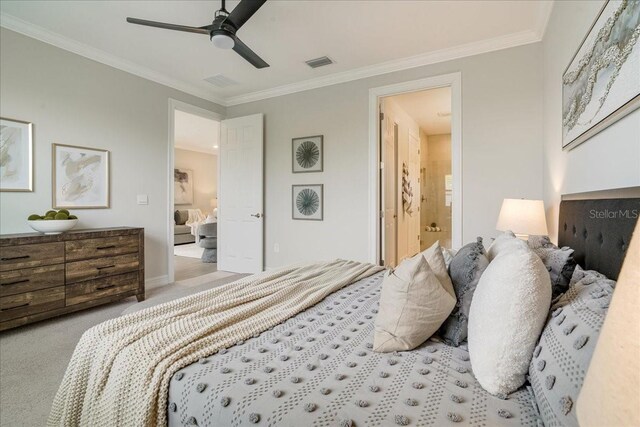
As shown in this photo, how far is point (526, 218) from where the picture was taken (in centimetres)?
246

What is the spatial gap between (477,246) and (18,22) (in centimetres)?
423

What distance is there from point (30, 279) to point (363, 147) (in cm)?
358

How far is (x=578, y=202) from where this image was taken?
5.31ft

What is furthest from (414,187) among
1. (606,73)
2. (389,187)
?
(606,73)

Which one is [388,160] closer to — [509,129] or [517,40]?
[509,129]

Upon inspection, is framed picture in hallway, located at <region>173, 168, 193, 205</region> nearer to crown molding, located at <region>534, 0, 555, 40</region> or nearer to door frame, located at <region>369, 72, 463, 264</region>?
door frame, located at <region>369, 72, 463, 264</region>

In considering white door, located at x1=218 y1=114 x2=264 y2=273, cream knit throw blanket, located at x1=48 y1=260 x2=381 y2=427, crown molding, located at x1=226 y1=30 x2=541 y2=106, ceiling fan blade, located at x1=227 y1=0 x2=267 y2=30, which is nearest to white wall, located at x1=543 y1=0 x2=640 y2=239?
crown molding, located at x1=226 y1=30 x2=541 y2=106

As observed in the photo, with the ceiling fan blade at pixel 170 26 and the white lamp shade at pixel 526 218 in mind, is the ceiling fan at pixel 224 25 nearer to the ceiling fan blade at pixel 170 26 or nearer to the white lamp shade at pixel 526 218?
the ceiling fan blade at pixel 170 26

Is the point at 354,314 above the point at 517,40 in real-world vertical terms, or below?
below

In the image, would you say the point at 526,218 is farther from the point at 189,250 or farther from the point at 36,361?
the point at 189,250

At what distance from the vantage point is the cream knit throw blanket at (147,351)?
98 cm

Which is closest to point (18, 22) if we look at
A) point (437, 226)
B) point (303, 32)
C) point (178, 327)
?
point (303, 32)

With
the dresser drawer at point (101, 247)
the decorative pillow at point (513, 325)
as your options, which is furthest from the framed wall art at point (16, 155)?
the decorative pillow at point (513, 325)

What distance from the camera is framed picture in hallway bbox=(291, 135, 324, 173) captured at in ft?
14.1
